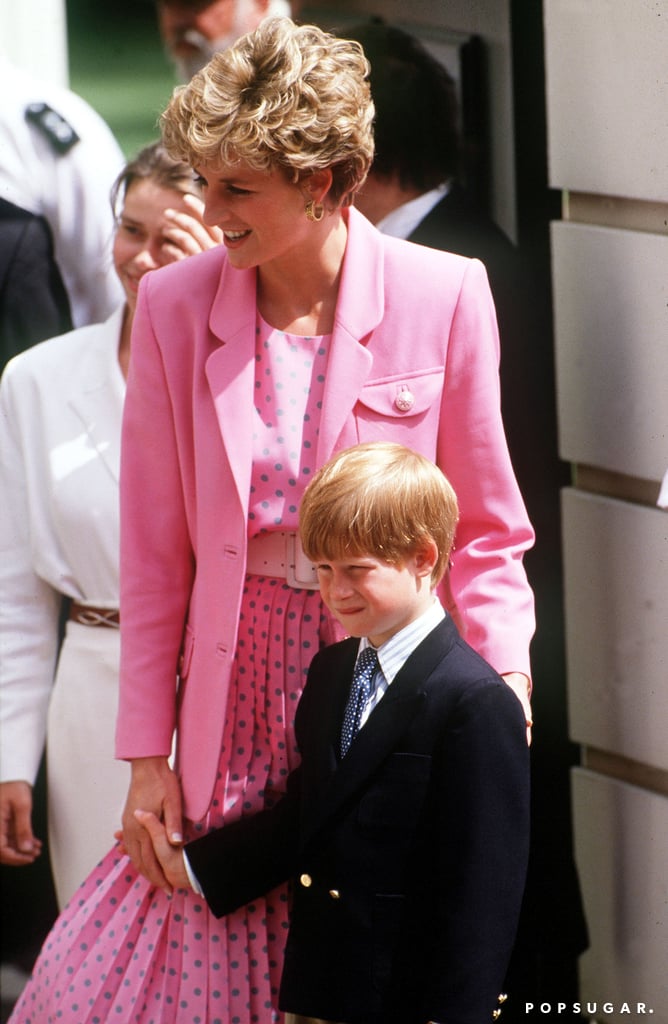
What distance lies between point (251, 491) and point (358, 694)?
16.0 inches

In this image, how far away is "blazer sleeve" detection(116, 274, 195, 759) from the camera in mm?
2717

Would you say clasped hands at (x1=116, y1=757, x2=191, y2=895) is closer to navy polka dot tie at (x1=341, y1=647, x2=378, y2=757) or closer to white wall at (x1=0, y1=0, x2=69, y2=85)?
navy polka dot tie at (x1=341, y1=647, x2=378, y2=757)

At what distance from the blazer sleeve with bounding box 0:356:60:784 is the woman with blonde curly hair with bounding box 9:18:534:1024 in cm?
83

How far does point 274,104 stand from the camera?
2.42 meters

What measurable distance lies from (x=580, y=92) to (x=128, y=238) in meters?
1.04

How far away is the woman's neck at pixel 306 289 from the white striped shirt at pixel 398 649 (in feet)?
1.80

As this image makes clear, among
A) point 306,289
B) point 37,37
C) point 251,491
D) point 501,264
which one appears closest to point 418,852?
point 251,491

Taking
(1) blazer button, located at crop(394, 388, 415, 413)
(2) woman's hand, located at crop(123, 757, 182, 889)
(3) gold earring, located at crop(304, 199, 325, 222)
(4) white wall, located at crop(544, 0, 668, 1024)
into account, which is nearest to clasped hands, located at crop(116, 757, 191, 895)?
(2) woman's hand, located at crop(123, 757, 182, 889)

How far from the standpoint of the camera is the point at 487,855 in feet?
7.69

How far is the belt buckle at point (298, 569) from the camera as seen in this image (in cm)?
266

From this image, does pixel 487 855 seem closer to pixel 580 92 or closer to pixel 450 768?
pixel 450 768

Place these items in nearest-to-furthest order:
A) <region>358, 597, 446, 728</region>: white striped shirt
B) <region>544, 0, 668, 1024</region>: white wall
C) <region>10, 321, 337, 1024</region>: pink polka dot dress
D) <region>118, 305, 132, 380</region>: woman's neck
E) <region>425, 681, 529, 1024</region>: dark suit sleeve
→ <region>425, 681, 529, 1024</region>: dark suit sleeve, <region>358, 597, 446, 728</region>: white striped shirt, <region>10, 321, 337, 1024</region>: pink polka dot dress, <region>544, 0, 668, 1024</region>: white wall, <region>118, 305, 132, 380</region>: woman's neck

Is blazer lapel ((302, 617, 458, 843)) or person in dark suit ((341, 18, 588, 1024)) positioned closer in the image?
blazer lapel ((302, 617, 458, 843))

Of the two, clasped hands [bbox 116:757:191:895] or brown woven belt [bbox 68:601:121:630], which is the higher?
brown woven belt [bbox 68:601:121:630]
